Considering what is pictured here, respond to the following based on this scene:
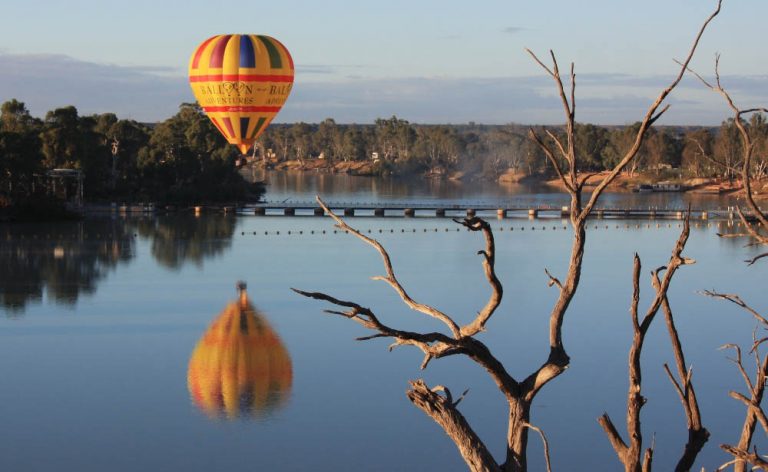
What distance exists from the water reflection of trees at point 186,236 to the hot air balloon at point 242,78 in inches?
211

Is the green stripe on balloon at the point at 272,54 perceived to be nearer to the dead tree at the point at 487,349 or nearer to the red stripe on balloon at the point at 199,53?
the red stripe on balloon at the point at 199,53

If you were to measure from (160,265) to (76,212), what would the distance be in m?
15.4

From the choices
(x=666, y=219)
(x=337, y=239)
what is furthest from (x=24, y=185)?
(x=666, y=219)

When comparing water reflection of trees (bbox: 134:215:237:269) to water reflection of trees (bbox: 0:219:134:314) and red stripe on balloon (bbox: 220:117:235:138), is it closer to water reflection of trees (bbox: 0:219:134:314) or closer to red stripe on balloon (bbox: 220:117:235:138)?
water reflection of trees (bbox: 0:219:134:314)

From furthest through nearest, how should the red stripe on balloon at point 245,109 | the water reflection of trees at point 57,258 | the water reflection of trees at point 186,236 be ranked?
the water reflection of trees at point 186,236 < the red stripe on balloon at point 245,109 < the water reflection of trees at point 57,258

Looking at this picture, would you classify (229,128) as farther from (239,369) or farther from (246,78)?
(239,369)

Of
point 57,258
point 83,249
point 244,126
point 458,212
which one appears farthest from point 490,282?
point 458,212

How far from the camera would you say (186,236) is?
4400cm

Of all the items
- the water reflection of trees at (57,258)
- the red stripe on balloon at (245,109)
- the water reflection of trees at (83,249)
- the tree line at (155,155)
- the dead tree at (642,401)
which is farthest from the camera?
the tree line at (155,155)

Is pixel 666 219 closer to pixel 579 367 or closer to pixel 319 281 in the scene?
pixel 319 281

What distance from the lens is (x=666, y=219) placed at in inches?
2077

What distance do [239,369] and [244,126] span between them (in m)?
13.3

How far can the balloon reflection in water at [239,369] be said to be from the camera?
18.0 metres

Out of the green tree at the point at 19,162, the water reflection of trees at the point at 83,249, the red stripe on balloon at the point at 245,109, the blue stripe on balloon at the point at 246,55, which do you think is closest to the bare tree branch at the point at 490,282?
the water reflection of trees at the point at 83,249
